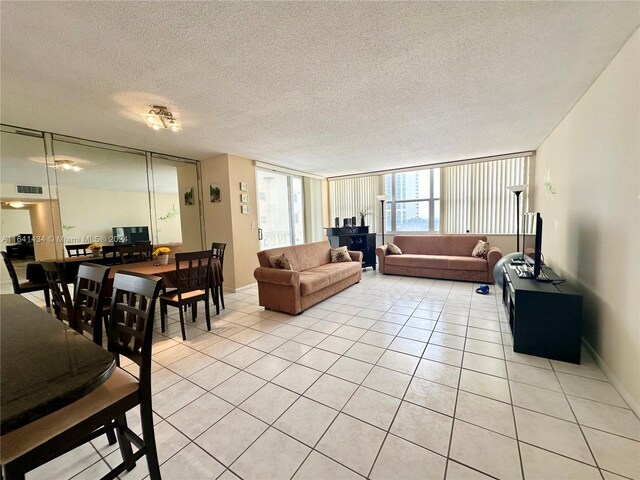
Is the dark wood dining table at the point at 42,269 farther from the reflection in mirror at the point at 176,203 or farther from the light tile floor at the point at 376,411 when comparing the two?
the light tile floor at the point at 376,411

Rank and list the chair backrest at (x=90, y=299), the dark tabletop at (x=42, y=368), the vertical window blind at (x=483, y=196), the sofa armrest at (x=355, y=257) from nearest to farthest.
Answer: the dark tabletop at (x=42, y=368), the chair backrest at (x=90, y=299), the sofa armrest at (x=355, y=257), the vertical window blind at (x=483, y=196)

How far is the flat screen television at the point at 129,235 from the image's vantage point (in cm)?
402

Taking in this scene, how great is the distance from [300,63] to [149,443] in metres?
2.51

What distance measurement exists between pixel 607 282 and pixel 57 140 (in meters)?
6.03

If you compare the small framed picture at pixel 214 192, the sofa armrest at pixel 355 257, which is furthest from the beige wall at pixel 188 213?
the sofa armrest at pixel 355 257

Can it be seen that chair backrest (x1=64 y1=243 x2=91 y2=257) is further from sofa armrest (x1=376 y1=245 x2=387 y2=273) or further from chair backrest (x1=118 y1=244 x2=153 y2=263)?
sofa armrest (x1=376 y1=245 x2=387 y2=273)

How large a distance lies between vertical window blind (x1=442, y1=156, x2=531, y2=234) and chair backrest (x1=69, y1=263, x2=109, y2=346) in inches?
248

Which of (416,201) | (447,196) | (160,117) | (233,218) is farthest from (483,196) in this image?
(160,117)

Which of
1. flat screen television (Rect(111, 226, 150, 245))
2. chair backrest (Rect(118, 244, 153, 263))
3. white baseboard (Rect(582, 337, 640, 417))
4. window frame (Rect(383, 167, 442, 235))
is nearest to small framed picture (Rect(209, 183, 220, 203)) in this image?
flat screen television (Rect(111, 226, 150, 245))

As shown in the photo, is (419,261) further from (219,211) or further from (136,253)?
(136,253)

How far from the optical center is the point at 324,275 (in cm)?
387

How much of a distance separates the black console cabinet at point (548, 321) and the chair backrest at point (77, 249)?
5.38m

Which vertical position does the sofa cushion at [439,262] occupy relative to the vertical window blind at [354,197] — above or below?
below

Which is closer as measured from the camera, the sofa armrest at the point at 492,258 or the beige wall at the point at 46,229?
the beige wall at the point at 46,229
